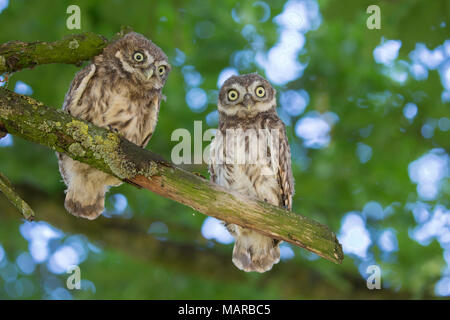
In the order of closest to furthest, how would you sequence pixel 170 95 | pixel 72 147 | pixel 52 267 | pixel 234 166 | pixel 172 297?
pixel 72 147
pixel 234 166
pixel 170 95
pixel 172 297
pixel 52 267

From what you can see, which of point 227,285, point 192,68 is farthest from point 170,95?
point 227,285

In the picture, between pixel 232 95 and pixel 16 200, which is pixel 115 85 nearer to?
pixel 232 95

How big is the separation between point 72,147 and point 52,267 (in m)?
6.66

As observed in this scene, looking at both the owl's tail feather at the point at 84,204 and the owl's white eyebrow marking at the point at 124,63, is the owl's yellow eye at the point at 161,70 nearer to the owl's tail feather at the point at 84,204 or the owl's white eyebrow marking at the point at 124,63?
the owl's white eyebrow marking at the point at 124,63

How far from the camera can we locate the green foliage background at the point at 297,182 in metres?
5.93

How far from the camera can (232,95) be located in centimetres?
400

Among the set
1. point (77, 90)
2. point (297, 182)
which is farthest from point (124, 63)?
point (297, 182)

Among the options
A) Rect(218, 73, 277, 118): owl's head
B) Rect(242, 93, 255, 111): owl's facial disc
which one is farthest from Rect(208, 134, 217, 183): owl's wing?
Rect(242, 93, 255, 111): owl's facial disc

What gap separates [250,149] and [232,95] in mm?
438

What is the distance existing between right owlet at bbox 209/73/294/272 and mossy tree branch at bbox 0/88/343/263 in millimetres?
1100

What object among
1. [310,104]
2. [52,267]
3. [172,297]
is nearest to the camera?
[310,104]

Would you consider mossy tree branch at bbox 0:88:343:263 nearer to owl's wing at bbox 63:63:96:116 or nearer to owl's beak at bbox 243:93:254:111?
owl's wing at bbox 63:63:96:116

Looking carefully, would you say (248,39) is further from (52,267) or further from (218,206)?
(52,267)

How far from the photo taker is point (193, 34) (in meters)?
6.32
